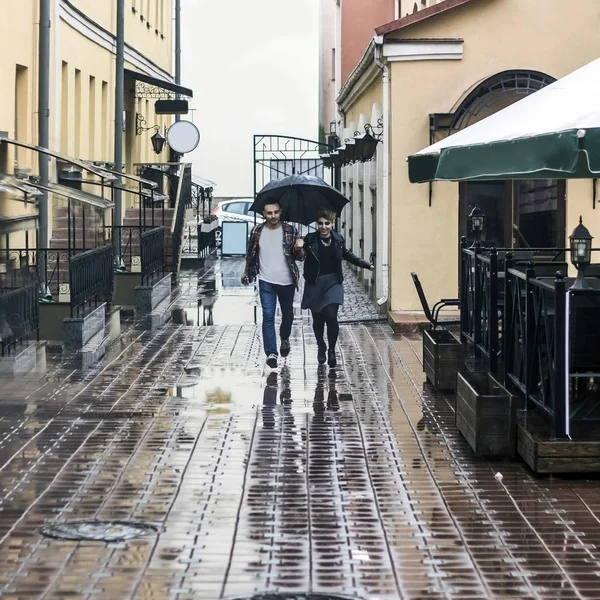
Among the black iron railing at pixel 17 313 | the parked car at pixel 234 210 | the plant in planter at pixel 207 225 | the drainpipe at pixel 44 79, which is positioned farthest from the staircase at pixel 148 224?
the parked car at pixel 234 210

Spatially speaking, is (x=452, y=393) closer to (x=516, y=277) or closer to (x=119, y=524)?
(x=516, y=277)

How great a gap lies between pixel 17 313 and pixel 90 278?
2686 millimetres

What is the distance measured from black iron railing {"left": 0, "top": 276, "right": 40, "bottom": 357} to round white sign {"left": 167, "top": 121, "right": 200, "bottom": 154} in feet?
51.5

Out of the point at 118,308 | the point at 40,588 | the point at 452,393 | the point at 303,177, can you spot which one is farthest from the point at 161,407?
the point at 118,308

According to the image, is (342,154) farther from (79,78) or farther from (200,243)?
(200,243)

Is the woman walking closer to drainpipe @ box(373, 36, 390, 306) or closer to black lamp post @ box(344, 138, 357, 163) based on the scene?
drainpipe @ box(373, 36, 390, 306)

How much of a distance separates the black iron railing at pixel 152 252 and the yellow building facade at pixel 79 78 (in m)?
1.68

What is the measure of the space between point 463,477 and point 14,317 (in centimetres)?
628

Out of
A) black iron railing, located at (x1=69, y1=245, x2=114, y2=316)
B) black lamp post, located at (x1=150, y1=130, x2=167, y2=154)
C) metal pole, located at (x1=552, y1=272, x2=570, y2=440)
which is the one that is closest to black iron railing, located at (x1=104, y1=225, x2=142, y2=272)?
black iron railing, located at (x1=69, y1=245, x2=114, y2=316)

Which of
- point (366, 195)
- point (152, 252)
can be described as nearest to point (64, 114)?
point (152, 252)

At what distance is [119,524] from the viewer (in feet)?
24.7

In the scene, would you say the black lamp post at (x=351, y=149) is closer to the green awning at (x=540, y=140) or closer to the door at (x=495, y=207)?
the door at (x=495, y=207)

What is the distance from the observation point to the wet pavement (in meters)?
6.52

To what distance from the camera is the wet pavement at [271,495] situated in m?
6.52
